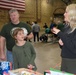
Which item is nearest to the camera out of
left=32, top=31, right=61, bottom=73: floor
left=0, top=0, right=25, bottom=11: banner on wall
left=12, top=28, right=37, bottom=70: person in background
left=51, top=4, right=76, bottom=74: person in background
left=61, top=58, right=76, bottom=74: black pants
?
left=51, top=4, right=76, bottom=74: person in background

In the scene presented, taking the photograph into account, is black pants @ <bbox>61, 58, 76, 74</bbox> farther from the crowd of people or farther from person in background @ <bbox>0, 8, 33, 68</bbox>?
person in background @ <bbox>0, 8, 33, 68</bbox>

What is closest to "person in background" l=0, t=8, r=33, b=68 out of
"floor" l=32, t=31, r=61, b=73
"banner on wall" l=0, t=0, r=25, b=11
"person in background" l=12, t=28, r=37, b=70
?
"person in background" l=12, t=28, r=37, b=70

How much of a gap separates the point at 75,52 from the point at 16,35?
1049mm

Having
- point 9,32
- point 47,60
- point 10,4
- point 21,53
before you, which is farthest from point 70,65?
point 10,4

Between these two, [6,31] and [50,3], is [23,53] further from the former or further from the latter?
[50,3]

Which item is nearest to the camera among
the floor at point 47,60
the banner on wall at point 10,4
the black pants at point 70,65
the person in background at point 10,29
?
the black pants at point 70,65

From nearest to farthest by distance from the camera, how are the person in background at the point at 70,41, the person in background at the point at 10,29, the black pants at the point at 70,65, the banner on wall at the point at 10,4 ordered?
1. the person in background at the point at 70,41
2. the black pants at the point at 70,65
3. the person in background at the point at 10,29
4. the banner on wall at the point at 10,4

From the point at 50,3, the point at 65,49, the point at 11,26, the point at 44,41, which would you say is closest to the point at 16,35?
the point at 11,26

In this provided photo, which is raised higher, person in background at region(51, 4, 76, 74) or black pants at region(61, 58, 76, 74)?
person in background at region(51, 4, 76, 74)

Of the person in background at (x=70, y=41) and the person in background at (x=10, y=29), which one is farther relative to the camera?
the person in background at (x=10, y=29)

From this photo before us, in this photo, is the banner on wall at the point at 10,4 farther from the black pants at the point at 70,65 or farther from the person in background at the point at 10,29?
the black pants at the point at 70,65

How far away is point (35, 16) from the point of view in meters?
24.6

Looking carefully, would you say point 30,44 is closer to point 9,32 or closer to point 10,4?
point 9,32

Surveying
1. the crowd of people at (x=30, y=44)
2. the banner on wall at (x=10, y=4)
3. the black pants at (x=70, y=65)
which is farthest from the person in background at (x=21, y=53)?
the banner on wall at (x=10, y=4)
